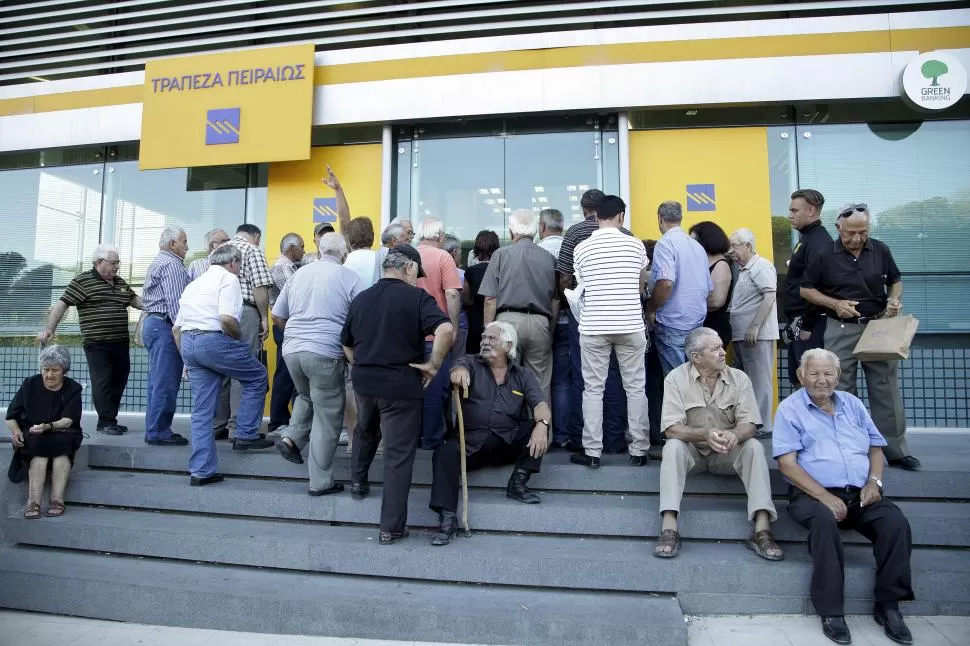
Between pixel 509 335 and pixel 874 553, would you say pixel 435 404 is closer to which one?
pixel 509 335

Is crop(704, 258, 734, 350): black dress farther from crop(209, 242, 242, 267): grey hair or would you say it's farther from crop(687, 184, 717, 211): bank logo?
crop(209, 242, 242, 267): grey hair

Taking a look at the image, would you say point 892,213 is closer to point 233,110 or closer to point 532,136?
point 532,136

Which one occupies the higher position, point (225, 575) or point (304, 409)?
point (304, 409)

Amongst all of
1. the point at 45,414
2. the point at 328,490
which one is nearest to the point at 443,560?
the point at 328,490

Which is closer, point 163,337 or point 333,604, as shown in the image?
point 333,604

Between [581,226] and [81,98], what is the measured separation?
253 inches

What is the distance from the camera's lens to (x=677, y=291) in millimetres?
4496

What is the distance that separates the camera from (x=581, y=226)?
4695 millimetres

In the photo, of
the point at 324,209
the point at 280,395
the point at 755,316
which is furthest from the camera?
the point at 324,209

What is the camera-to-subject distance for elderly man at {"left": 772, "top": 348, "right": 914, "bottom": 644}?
→ 3.10 metres

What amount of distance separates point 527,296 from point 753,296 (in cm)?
180

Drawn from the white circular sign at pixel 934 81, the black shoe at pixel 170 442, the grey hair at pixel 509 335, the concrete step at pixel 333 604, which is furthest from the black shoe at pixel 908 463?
the black shoe at pixel 170 442

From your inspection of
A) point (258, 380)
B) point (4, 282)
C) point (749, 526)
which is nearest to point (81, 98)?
point (4, 282)

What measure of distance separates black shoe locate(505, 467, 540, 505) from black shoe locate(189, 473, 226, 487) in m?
2.01
